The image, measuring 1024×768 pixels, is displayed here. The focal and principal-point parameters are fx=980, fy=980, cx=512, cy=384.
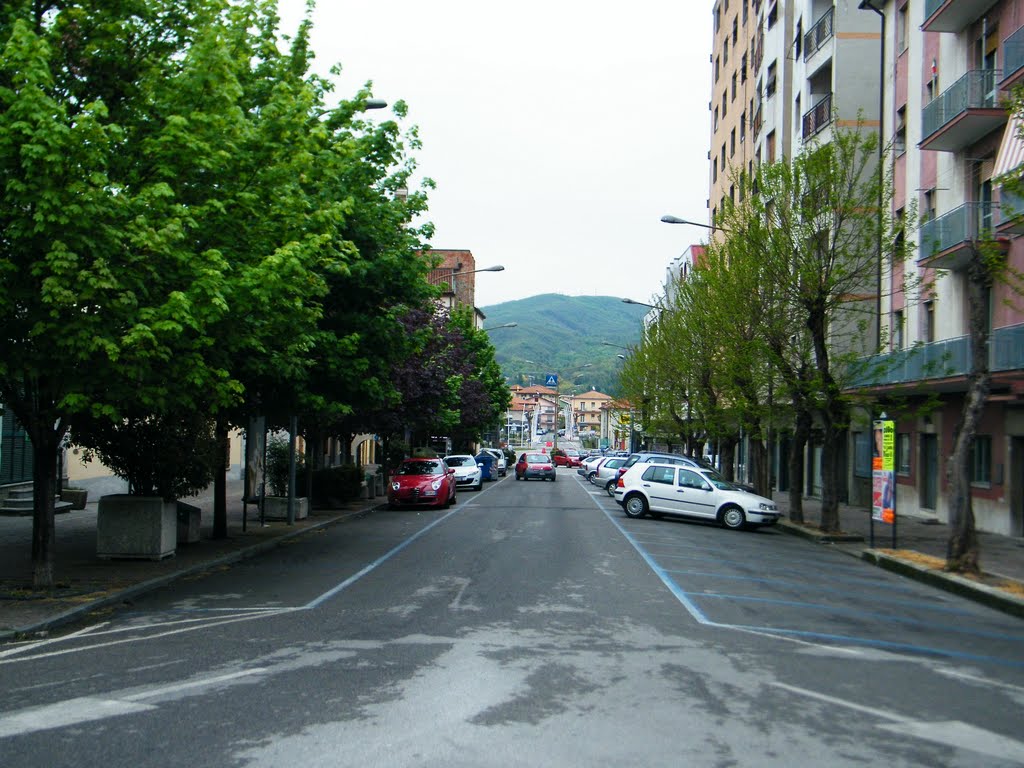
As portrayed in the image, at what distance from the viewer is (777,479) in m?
47.9

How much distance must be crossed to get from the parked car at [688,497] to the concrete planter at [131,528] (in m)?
14.5

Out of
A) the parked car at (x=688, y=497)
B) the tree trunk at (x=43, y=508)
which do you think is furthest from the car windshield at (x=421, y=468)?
the tree trunk at (x=43, y=508)

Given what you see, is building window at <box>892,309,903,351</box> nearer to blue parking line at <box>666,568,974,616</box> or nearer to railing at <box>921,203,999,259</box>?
railing at <box>921,203,999,259</box>

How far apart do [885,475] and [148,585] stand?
43.9 feet

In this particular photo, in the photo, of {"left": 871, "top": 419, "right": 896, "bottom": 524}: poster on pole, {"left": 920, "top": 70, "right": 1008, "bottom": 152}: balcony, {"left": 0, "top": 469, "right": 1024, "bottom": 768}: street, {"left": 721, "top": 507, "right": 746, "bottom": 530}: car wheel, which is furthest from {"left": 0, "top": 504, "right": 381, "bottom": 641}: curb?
{"left": 920, "top": 70, "right": 1008, "bottom": 152}: balcony

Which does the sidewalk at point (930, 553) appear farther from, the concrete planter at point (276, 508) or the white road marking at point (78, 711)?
the concrete planter at point (276, 508)

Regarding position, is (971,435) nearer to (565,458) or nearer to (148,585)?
(148,585)

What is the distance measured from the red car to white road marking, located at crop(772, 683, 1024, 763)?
22.7m

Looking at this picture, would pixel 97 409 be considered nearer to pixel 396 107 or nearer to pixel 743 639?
pixel 743 639

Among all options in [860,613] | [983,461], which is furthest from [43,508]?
[983,461]

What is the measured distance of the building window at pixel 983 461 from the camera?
80.8ft

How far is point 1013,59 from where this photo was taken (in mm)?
21562

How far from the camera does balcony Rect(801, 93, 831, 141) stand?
117 ft

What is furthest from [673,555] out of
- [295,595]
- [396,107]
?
[396,107]
